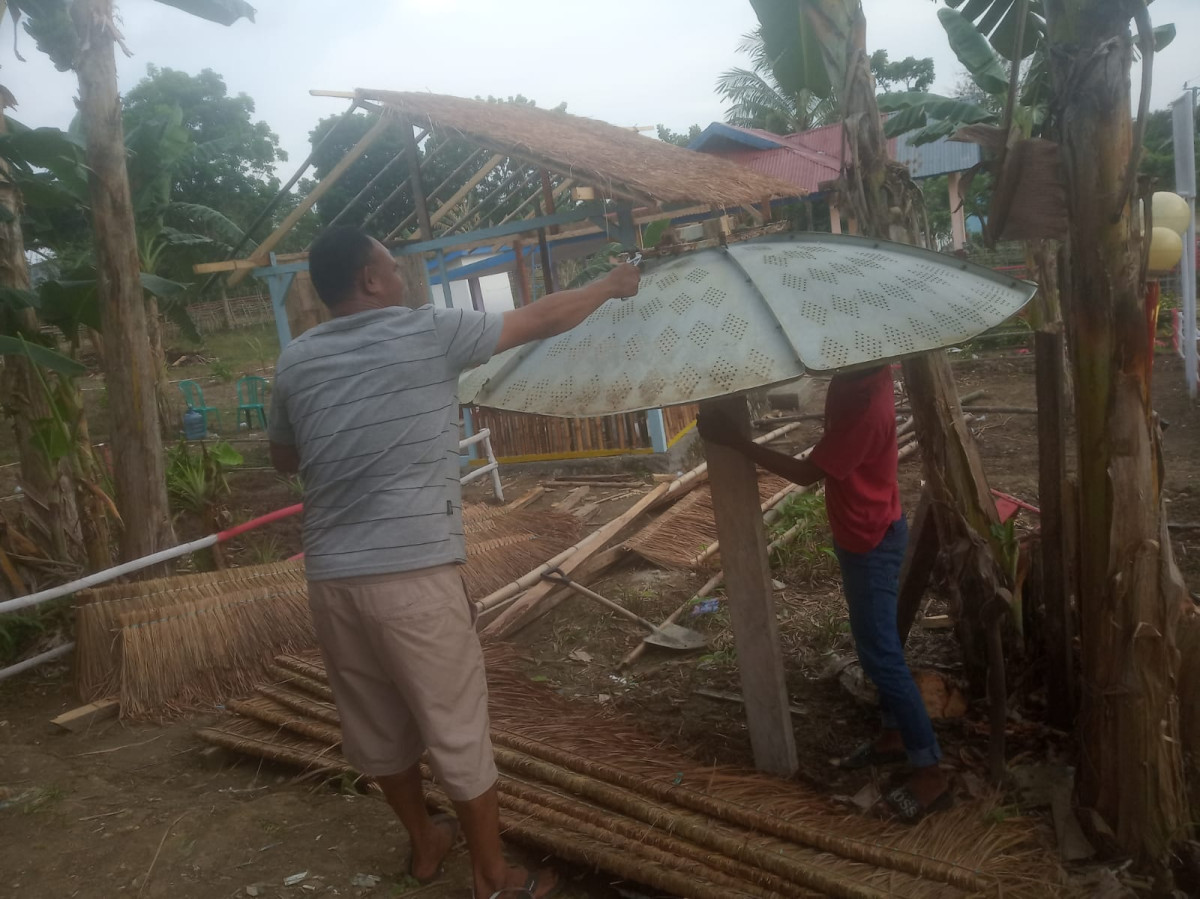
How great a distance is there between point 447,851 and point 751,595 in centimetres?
128

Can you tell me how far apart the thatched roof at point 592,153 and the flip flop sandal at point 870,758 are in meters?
5.12

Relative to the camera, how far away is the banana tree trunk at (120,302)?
4352 mm

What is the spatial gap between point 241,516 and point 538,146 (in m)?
4.24

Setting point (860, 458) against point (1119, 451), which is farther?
point (860, 458)

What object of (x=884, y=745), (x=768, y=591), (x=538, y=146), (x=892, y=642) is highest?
(x=538, y=146)

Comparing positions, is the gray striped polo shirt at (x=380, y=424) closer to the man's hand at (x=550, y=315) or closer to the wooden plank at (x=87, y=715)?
the man's hand at (x=550, y=315)

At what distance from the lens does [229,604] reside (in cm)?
413

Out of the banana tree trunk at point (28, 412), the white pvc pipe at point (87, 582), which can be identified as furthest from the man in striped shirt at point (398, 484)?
the banana tree trunk at point (28, 412)

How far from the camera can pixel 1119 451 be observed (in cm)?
236

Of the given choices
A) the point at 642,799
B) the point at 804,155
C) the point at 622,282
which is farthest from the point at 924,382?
the point at 804,155

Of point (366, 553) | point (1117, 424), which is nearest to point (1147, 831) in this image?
point (1117, 424)

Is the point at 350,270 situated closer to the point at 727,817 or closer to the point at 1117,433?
the point at 727,817

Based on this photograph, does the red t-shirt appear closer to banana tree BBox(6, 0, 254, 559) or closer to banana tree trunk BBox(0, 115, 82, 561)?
banana tree BBox(6, 0, 254, 559)

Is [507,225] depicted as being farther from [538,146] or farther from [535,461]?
[535,461]
